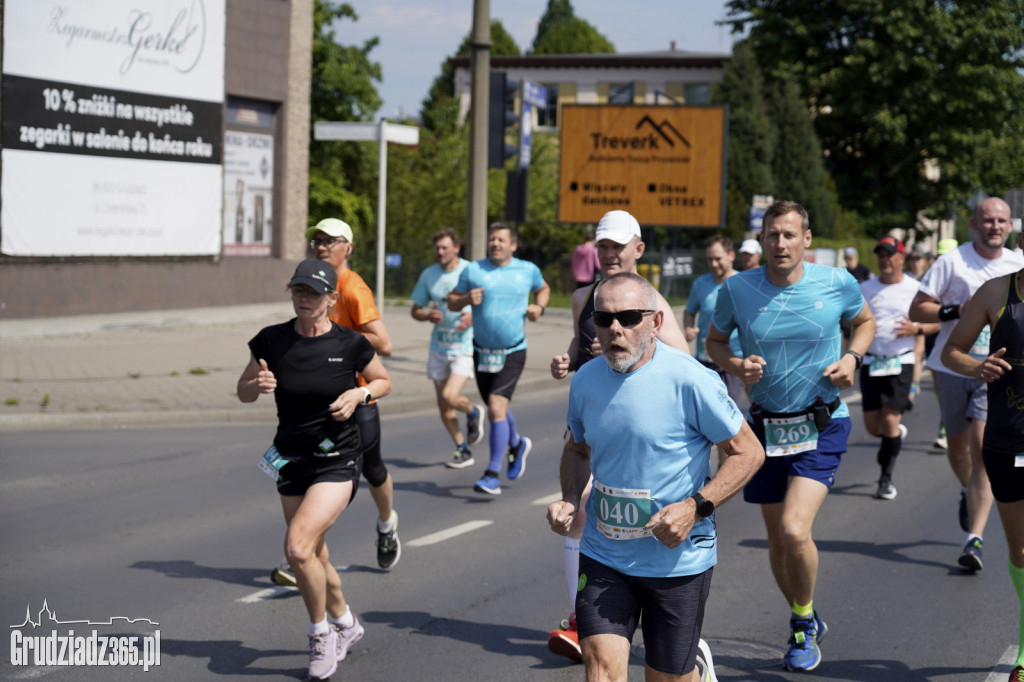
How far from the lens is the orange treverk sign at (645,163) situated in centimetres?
2691

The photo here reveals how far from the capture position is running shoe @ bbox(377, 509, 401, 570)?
7082 mm

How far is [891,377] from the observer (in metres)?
10.0

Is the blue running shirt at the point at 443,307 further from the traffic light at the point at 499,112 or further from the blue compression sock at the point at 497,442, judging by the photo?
the traffic light at the point at 499,112

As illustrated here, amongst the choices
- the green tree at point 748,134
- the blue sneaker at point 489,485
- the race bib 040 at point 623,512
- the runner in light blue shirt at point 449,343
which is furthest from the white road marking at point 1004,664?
the green tree at point 748,134

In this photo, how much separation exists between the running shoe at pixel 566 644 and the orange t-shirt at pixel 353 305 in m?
1.87

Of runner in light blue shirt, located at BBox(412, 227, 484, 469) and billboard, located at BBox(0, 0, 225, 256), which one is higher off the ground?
billboard, located at BBox(0, 0, 225, 256)

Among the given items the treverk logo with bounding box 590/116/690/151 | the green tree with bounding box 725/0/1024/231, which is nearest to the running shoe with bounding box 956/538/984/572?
the treverk logo with bounding box 590/116/690/151

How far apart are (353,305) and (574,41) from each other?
88795mm

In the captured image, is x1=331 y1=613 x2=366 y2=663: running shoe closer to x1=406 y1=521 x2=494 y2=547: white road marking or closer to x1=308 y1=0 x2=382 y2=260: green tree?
x1=406 y1=521 x2=494 y2=547: white road marking

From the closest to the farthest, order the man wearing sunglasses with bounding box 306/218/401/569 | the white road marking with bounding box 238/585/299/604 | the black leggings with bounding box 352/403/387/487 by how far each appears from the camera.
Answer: the black leggings with bounding box 352/403/387/487, the white road marking with bounding box 238/585/299/604, the man wearing sunglasses with bounding box 306/218/401/569

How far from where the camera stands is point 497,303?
9.78 meters

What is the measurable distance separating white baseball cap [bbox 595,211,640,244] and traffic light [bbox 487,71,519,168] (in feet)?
32.2

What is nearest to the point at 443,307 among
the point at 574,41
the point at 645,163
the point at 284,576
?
the point at 284,576

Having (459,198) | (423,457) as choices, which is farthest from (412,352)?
(459,198)
